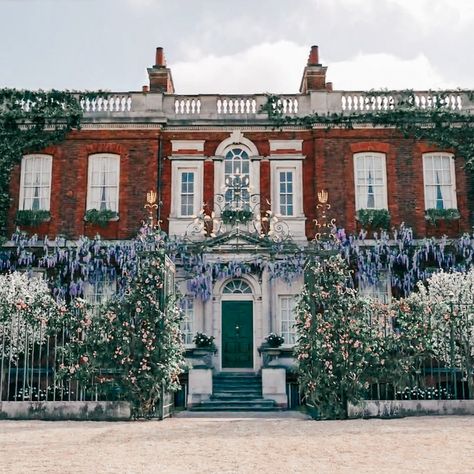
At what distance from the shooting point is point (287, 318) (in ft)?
64.1

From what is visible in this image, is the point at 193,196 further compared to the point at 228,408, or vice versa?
the point at 193,196

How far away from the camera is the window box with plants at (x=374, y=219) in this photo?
63.6 ft

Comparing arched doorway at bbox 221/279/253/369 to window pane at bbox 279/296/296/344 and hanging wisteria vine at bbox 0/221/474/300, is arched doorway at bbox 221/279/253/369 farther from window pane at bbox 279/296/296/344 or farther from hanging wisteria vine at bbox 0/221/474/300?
window pane at bbox 279/296/296/344

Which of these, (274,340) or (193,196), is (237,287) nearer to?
(274,340)

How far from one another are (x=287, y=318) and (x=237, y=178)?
435 cm

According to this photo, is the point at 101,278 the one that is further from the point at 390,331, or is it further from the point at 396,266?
the point at 390,331

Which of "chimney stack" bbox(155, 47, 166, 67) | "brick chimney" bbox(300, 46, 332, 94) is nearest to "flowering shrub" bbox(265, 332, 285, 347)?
"brick chimney" bbox(300, 46, 332, 94)

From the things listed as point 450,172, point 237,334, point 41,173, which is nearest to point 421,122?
point 450,172

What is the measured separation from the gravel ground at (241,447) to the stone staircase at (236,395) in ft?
16.1

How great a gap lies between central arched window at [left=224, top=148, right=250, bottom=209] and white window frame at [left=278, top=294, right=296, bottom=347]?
117 inches

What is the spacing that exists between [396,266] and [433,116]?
4.60 meters

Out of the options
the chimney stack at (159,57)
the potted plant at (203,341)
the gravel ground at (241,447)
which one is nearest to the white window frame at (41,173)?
the chimney stack at (159,57)

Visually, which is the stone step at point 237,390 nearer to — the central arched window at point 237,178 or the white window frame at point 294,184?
the white window frame at point 294,184

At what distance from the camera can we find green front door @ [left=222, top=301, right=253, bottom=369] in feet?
63.3
